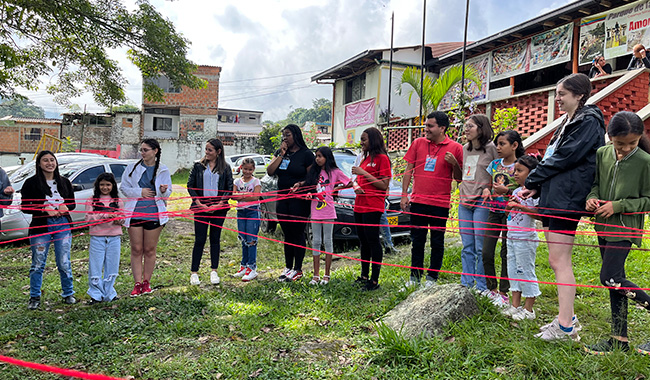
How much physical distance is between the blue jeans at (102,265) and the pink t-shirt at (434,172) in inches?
130

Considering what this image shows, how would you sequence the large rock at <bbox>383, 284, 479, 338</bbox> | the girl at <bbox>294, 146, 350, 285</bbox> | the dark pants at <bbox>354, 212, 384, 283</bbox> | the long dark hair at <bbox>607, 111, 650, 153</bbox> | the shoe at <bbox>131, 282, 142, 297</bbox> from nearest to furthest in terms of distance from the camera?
the long dark hair at <bbox>607, 111, 650, 153</bbox>
the large rock at <bbox>383, 284, 479, 338</bbox>
the dark pants at <bbox>354, 212, 384, 283</bbox>
the shoe at <bbox>131, 282, 142, 297</bbox>
the girl at <bbox>294, 146, 350, 285</bbox>

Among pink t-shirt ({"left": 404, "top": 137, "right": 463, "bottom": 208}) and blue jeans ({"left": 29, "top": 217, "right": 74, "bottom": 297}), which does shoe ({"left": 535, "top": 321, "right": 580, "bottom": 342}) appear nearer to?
pink t-shirt ({"left": 404, "top": 137, "right": 463, "bottom": 208})

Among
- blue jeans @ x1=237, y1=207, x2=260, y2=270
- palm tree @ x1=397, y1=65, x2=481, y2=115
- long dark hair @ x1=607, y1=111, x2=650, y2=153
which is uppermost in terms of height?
palm tree @ x1=397, y1=65, x2=481, y2=115

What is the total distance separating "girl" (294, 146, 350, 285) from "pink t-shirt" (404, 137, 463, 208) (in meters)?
1.03

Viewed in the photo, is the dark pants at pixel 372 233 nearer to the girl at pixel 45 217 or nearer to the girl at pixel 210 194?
the girl at pixel 210 194

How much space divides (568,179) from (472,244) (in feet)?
4.10

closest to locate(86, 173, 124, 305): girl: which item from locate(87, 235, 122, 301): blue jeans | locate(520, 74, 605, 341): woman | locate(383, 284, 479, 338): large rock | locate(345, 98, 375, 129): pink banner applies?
locate(87, 235, 122, 301): blue jeans

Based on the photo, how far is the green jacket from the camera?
2650 millimetres

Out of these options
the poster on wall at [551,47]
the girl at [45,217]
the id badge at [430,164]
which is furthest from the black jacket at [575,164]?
the poster on wall at [551,47]

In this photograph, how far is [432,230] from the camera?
4.20 metres

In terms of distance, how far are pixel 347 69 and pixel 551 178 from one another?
17441mm

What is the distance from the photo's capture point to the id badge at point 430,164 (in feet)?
13.9

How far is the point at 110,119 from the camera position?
31.4 meters

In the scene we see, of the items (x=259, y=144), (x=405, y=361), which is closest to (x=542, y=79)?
(x=405, y=361)
